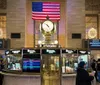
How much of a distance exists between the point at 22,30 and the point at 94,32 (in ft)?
14.0

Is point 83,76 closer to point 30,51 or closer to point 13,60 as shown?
point 30,51

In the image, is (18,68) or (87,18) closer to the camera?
(18,68)

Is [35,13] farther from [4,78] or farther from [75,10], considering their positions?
[4,78]

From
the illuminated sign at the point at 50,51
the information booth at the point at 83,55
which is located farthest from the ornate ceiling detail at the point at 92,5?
the illuminated sign at the point at 50,51

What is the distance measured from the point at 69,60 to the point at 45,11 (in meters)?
5.14

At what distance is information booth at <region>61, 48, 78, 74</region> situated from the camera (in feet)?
43.5

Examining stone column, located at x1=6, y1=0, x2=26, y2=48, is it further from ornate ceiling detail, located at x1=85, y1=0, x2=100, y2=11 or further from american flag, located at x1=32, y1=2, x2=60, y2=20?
ornate ceiling detail, located at x1=85, y1=0, x2=100, y2=11

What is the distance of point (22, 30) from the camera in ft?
57.8

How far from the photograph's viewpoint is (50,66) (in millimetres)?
12516

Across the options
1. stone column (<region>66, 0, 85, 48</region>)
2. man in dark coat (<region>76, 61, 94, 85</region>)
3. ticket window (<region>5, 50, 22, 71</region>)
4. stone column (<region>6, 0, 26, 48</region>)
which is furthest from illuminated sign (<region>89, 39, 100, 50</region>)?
man in dark coat (<region>76, 61, 94, 85</region>)

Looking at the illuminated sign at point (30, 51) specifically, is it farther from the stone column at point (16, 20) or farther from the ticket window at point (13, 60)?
the stone column at point (16, 20)

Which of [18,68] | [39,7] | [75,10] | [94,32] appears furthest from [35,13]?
[18,68]

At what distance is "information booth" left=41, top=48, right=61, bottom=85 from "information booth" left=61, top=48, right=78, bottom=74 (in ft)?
2.23

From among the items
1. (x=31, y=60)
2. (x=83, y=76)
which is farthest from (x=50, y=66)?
(x=83, y=76)
